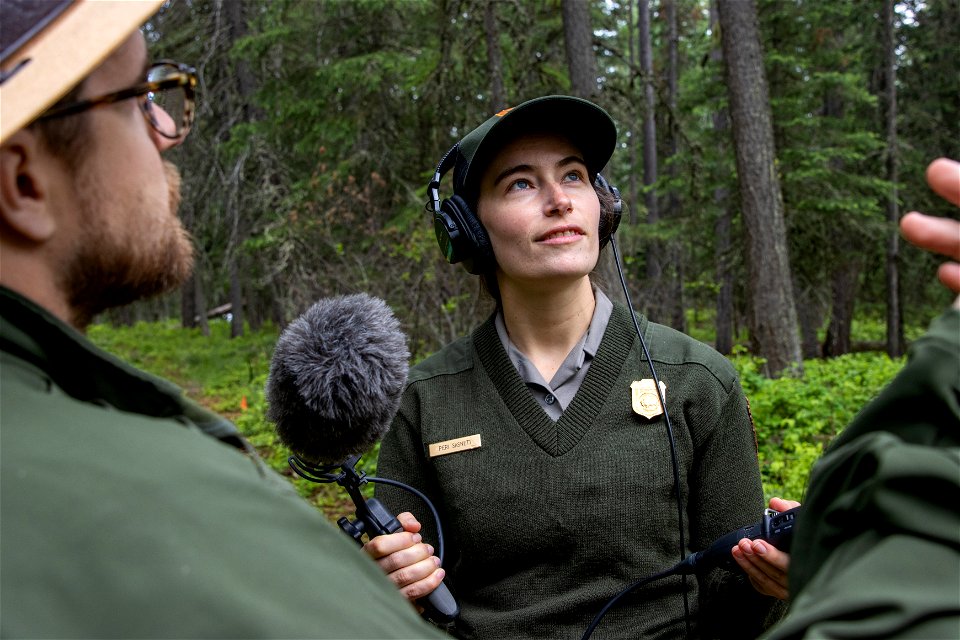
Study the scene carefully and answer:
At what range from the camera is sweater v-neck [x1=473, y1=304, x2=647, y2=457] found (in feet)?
7.84

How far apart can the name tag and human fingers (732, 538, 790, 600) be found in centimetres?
83

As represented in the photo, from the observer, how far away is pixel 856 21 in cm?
1700

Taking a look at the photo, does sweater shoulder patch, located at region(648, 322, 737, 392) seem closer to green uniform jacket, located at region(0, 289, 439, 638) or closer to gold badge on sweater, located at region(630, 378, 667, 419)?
gold badge on sweater, located at region(630, 378, 667, 419)

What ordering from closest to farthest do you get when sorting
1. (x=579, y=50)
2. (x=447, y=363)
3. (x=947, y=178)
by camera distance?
(x=947, y=178) → (x=447, y=363) → (x=579, y=50)

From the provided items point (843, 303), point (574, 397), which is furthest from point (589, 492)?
point (843, 303)

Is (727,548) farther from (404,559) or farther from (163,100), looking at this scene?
(163,100)

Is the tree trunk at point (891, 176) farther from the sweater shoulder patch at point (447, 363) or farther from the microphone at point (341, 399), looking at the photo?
the microphone at point (341, 399)

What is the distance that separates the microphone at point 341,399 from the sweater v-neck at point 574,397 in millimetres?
530

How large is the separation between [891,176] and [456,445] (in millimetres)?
16176

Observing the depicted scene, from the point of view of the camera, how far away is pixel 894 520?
992 mm

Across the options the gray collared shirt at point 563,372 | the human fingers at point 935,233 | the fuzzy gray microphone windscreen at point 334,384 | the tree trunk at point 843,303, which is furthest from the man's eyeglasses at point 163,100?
the tree trunk at point 843,303

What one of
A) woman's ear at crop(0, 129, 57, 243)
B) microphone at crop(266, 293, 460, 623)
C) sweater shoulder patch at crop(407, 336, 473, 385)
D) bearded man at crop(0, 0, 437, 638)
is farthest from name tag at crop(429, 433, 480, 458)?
woman's ear at crop(0, 129, 57, 243)

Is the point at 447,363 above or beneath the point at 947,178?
beneath

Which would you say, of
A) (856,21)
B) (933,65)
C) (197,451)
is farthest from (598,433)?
(933,65)
